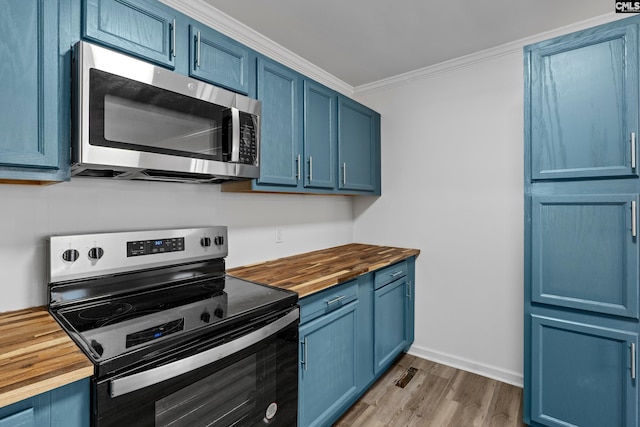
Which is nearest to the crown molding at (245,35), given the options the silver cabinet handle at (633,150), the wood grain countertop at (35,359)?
the wood grain countertop at (35,359)

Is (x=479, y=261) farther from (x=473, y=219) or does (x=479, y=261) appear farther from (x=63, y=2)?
(x=63, y=2)

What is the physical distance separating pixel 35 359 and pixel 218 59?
1.34m

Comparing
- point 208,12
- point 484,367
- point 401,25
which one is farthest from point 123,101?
point 484,367

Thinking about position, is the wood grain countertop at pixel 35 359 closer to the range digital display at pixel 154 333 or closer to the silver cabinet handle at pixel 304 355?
the range digital display at pixel 154 333

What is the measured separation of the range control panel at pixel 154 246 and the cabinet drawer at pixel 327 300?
0.68 m

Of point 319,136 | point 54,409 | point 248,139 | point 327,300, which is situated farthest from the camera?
point 319,136

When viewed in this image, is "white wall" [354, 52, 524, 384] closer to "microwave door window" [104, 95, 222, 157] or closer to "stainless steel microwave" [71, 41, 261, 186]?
"stainless steel microwave" [71, 41, 261, 186]

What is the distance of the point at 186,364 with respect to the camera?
99cm

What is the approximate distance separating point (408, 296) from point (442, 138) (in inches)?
51.8

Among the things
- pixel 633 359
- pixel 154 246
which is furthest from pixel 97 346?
pixel 633 359

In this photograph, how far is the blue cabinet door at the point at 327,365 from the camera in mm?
1578

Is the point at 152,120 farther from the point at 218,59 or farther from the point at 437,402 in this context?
the point at 437,402

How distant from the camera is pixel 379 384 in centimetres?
230

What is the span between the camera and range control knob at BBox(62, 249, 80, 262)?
1250 millimetres
